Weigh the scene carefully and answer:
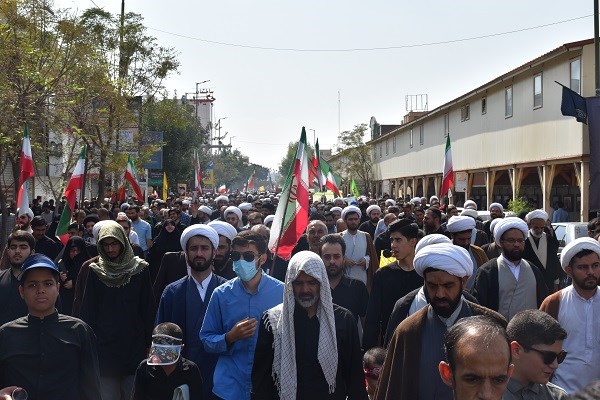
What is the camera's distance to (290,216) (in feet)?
32.1

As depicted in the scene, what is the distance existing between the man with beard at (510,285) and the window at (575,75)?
19826 millimetres

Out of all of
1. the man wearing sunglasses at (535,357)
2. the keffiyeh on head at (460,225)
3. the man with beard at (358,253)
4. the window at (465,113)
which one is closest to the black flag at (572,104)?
the man with beard at (358,253)

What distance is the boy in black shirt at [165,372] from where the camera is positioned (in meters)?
5.88

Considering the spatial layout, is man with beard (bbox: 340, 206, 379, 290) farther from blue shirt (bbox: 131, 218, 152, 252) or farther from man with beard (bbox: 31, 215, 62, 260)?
blue shirt (bbox: 131, 218, 152, 252)

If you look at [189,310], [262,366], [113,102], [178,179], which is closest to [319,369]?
[262,366]

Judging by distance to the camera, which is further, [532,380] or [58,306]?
[58,306]

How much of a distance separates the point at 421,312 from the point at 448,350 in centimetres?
145

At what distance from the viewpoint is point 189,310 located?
6.89 meters

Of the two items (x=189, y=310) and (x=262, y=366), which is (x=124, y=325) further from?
(x=262, y=366)

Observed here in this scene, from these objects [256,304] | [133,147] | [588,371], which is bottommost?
[588,371]

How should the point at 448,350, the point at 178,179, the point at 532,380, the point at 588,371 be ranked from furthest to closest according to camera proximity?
the point at 178,179 < the point at 588,371 < the point at 532,380 < the point at 448,350

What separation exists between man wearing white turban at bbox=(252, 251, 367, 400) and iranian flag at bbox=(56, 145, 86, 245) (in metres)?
8.30

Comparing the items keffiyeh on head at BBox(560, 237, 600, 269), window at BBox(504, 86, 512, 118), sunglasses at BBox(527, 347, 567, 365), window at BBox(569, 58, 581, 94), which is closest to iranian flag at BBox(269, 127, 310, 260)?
keffiyeh on head at BBox(560, 237, 600, 269)

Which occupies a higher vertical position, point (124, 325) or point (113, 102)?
point (113, 102)
